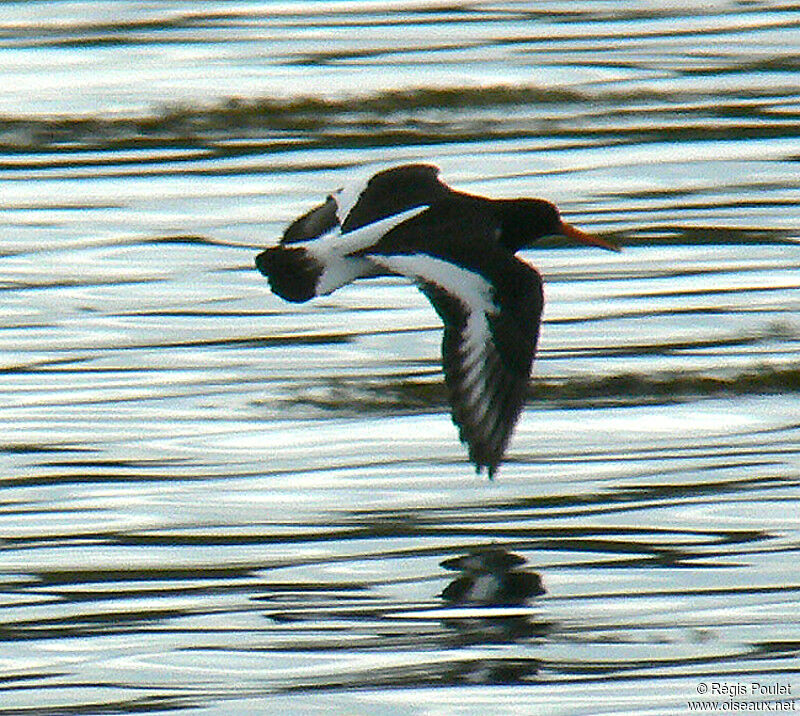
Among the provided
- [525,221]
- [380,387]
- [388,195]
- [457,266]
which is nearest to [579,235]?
[525,221]

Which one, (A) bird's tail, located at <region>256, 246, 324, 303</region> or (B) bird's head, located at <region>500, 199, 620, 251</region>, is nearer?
(A) bird's tail, located at <region>256, 246, 324, 303</region>

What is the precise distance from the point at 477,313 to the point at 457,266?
20 cm

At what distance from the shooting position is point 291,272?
6773 mm

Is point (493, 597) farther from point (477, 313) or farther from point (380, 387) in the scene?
point (380, 387)

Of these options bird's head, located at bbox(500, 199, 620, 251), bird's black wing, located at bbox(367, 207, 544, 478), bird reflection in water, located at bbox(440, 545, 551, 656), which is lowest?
bird reflection in water, located at bbox(440, 545, 551, 656)

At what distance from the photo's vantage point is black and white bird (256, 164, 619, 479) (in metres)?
6.48

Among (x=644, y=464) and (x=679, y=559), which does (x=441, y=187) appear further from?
(x=679, y=559)

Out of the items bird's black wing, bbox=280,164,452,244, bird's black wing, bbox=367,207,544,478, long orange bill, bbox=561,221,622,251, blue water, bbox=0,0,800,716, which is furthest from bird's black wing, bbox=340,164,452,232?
blue water, bbox=0,0,800,716

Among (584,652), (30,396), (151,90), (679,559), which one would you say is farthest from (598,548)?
(151,90)

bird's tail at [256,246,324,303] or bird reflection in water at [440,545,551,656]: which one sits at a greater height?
bird's tail at [256,246,324,303]

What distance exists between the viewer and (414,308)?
8.55 m

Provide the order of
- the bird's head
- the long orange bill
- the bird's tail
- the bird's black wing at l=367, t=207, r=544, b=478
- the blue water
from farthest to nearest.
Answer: the long orange bill
the bird's head
the bird's tail
the bird's black wing at l=367, t=207, r=544, b=478
the blue water

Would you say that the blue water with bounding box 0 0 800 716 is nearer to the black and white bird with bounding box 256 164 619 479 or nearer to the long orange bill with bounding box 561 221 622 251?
the black and white bird with bounding box 256 164 619 479

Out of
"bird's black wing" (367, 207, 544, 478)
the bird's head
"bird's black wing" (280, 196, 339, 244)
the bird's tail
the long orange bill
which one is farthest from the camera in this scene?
the long orange bill
